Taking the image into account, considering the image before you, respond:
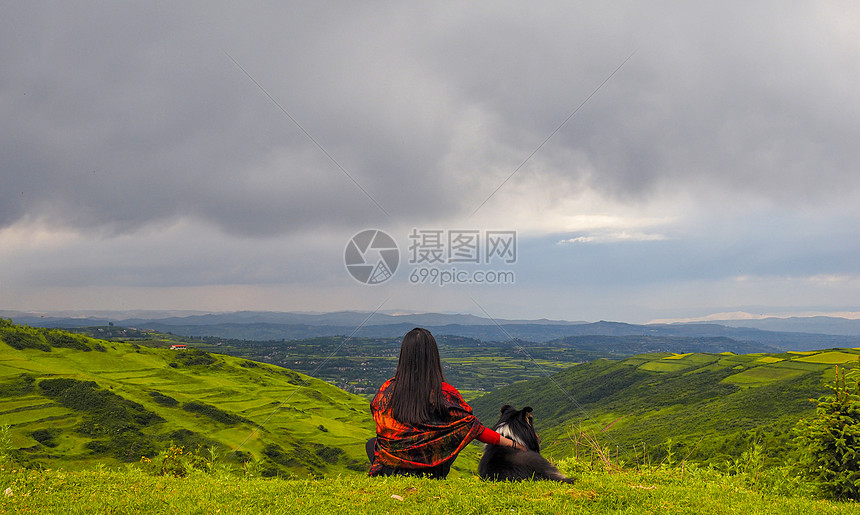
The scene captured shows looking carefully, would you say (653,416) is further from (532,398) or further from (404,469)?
(404,469)

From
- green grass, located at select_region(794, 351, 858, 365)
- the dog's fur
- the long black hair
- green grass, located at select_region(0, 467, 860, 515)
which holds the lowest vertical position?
green grass, located at select_region(794, 351, 858, 365)

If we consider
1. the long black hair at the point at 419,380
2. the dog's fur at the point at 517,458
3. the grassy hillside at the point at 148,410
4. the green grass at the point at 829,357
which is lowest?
the grassy hillside at the point at 148,410

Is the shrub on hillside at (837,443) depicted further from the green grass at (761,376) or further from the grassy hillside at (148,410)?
the green grass at (761,376)

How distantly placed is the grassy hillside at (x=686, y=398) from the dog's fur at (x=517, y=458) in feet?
8.92

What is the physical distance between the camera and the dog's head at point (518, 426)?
6434 millimetres

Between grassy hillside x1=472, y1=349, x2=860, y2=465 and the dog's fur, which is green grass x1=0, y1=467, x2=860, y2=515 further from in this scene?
grassy hillside x1=472, y1=349, x2=860, y2=465

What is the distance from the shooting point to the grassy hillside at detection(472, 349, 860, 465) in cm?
4781

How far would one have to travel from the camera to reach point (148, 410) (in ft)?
216

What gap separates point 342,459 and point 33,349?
55105 millimetres

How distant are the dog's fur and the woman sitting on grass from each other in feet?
0.53

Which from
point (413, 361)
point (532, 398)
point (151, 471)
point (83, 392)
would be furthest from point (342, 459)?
point (532, 398)

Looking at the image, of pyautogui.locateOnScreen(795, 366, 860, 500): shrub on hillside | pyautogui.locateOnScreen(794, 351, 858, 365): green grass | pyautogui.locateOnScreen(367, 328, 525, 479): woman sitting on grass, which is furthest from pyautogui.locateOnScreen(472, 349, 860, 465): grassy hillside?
pyautogui.locateOnScreen(367, 328, 525, 479): woman sitting on grass

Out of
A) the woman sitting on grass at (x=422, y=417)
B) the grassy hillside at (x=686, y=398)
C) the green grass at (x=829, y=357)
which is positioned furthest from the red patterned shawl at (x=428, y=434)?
the green grass at (x=829, y=357)

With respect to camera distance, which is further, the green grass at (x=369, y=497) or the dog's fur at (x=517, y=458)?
the dog's fur at (x=517, y=458)
